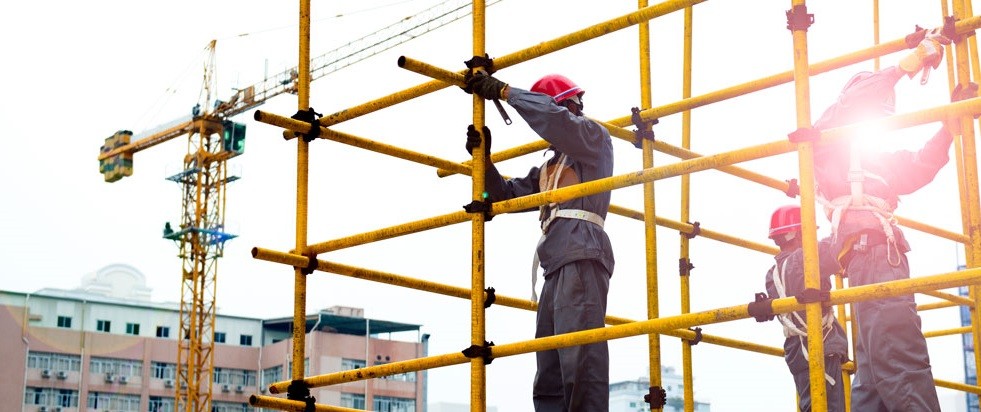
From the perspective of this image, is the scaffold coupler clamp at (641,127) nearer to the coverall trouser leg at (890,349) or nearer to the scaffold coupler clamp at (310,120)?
the coverall trouser leg at (890,349)

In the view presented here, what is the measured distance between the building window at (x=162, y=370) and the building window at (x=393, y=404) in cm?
1205

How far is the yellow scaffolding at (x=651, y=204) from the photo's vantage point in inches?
184

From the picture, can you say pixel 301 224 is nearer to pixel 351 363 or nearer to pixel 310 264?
pixel 310 264

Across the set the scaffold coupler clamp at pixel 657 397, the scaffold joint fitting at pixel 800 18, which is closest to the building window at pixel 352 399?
the scaffold coupler clamp at pixel 657 397

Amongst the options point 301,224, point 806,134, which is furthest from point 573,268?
point 301,224

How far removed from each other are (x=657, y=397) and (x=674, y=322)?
5.00ft

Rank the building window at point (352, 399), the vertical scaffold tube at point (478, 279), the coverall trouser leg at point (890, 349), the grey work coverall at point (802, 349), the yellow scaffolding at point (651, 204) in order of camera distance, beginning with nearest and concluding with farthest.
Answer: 1. the yellow scaffolding at point (651, 204)
2. the vertical scaffold tube at point (478, 279)
3. the coverall trouser leg at point (890, 349)
4. the grey work coverall at point (802, 349)
5. the building window at point (352, 399)

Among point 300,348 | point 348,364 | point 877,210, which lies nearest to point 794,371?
point 877,210

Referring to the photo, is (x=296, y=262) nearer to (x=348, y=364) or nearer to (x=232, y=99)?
(x=232, y=99)

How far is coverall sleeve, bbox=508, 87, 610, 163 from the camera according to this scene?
Result: 5777 millimetres

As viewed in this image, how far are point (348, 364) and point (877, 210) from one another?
228ft

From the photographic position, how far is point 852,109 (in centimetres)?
620

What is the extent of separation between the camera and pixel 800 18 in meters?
4.87

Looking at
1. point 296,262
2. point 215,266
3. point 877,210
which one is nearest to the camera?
point 877,210
